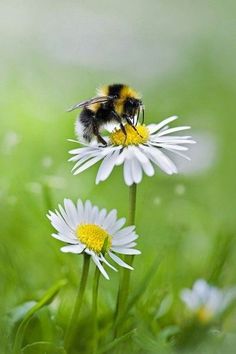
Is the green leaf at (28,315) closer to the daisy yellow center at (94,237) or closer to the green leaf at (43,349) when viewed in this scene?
the green leaf at (43,349)

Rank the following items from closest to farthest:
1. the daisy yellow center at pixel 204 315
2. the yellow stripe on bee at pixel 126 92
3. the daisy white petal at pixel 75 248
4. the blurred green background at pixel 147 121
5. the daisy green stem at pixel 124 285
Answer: the daisy white petal at pixel 75 248
the daisy green stem at pixel 124 285
the daisy yellow center at pixel 204 315
the yellow stripe on bee at pixel 126 92
the blurred green background at pixel 147 121

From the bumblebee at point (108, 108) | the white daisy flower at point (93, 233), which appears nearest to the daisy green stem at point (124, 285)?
the white daisy flower at point (93, 233)

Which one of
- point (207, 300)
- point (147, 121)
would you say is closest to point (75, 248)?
point (207, 300)

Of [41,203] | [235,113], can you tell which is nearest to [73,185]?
[41,203]

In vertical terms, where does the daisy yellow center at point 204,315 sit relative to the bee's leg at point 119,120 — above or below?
below

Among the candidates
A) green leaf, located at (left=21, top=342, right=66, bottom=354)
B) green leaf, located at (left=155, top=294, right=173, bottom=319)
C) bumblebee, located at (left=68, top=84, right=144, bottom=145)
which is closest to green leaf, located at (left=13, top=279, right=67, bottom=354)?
green leaf, located at (left=21, top=342, right=66, bottom=354)

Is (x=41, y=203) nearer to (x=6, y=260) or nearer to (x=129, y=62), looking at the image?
(x=6, y=260)

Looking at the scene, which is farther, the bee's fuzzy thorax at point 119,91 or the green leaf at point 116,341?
the bee's fuzzy thorax at point 119,91
